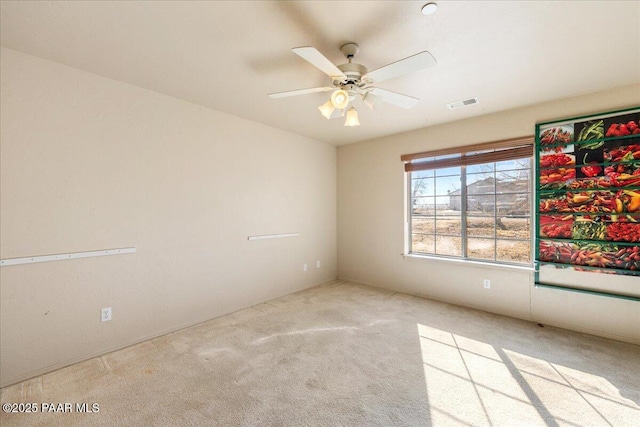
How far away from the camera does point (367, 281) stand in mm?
4625

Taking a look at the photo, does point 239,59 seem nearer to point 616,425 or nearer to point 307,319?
point 307,319

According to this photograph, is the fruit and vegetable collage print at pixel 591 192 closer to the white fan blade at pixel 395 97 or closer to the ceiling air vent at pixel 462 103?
the ceiling air vent at pixel 462 103

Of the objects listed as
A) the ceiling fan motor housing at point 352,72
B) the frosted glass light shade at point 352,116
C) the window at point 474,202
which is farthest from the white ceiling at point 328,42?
the window at point 474,202

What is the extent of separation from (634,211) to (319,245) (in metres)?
3.70

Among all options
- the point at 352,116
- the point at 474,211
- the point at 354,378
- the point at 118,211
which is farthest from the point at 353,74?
the point at 474,211

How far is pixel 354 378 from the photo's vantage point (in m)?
2.10

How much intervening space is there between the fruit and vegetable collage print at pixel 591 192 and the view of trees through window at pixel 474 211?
0.72ft

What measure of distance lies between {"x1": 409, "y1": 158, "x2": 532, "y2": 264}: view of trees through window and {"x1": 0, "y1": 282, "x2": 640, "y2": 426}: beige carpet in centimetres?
94

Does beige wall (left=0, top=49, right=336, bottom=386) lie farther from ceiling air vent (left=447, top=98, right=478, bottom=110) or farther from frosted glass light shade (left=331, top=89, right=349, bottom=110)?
ceiling air vent (left=447, top=98, right=478, bottom=110)

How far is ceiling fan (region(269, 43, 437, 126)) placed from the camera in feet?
5.42

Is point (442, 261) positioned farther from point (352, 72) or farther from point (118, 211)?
point (118, 211)

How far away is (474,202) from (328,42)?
284cm

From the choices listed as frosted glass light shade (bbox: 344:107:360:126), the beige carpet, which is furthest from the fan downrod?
the beige carpet

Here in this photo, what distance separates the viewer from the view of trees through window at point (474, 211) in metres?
3.32
